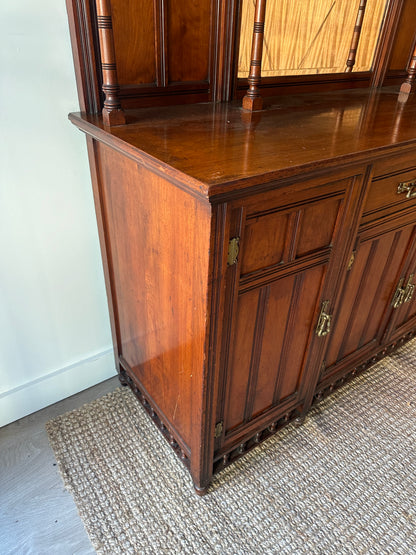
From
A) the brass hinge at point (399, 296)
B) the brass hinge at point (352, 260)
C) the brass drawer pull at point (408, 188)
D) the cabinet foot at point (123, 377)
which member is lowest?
the cabinet foot at point (123, 377)

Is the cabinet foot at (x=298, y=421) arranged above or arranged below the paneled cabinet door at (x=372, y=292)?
below

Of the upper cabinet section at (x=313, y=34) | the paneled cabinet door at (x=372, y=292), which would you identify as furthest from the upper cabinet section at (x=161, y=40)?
the paneled cabinet door at (x=372, y=292)

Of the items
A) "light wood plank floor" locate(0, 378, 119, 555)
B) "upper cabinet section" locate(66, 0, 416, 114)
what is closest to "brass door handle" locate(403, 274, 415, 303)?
"upper cabinet section" locate(66, 0, 416, 114)

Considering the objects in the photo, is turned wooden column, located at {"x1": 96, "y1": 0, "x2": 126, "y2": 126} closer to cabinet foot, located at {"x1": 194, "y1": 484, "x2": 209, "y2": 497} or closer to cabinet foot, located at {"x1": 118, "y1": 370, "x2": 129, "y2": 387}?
cabinet foot, located at {"x1": 118, "y1": 370, "x2": 129, "y2": 387}

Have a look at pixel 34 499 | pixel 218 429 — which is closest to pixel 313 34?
pixel 218 429

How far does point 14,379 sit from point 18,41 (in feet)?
2.96

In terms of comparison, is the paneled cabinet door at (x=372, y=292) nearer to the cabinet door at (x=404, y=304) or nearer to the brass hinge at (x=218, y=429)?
the cabinet door at (x=404, y=304)

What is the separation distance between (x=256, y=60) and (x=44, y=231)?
697 millimetres

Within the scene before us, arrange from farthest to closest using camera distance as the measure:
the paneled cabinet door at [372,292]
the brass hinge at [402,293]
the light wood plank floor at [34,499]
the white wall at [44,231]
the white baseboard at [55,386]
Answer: the brass hinge at [402,293], the white baseboard at [55,386], the paneled cabinet door at [372,292], the light wood plank floor at [34,499], the white wall at [44,231]

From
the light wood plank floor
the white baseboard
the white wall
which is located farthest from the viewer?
the white baseboard

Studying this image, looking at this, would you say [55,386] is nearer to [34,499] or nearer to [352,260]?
[34,499]

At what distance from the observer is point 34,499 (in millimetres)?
1060

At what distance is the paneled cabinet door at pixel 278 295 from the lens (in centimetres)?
76

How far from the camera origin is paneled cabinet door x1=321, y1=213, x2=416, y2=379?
3.58 ft
